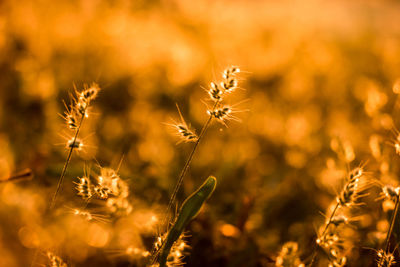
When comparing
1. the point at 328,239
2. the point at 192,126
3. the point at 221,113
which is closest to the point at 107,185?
the point at 221,113

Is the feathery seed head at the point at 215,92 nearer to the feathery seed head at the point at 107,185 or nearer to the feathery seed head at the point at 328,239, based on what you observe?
the feathery seed head at the point at 107,185

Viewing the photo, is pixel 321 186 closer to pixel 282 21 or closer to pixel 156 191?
pixel 156 191

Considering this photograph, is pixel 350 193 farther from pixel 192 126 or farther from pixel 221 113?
pixel 192 126

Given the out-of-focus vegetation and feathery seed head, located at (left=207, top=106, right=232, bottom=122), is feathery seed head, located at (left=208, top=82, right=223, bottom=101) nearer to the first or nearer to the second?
feathery seed head, located at (left=207, top=106, right=232, bottom=122)

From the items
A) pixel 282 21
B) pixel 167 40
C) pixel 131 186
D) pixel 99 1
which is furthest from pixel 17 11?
pixel 282 21

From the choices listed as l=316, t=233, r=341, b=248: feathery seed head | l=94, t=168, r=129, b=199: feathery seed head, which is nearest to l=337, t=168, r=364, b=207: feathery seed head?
l=316, t=233, r=341, b=248: feathery seed head

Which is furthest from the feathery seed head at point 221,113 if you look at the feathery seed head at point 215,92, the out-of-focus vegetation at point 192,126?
the out-of-focus vegetation at point 192,126

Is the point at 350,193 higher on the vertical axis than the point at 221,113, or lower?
lower

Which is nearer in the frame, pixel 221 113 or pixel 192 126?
pixel 221 113

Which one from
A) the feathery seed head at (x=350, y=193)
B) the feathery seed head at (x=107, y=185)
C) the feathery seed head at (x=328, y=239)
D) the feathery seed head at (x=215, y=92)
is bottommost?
the feathery seed head at (x=328, y=239)
